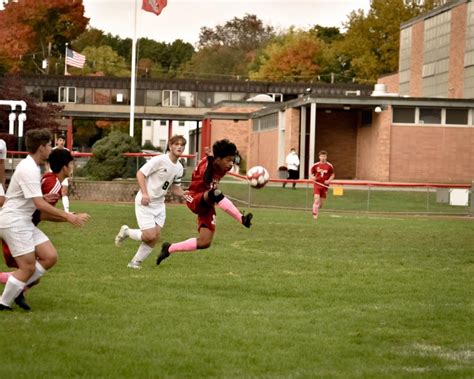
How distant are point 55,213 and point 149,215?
13.9 feet

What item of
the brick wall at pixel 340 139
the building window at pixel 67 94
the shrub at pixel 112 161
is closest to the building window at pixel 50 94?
the building window at pixel 67 94

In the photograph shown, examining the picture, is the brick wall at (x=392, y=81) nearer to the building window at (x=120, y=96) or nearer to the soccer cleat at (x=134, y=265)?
the building window at (x=120, y=96)

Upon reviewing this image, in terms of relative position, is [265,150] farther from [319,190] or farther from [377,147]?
[319,190]

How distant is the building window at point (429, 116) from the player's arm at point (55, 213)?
4120 centimetres

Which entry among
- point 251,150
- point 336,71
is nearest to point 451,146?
point 251,150

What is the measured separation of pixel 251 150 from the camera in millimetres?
65188

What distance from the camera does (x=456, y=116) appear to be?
49719mm

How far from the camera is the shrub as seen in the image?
3925cm

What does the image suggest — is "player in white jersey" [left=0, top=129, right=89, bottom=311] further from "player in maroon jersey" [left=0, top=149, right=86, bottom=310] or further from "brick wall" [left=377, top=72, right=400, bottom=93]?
"brick wall" [left=377, top=72, right=400, bottom=93]

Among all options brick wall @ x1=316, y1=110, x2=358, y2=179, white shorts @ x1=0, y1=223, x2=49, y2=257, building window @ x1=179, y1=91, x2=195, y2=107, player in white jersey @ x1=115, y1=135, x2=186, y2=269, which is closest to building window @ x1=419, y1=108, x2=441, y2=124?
brick wall @ x1=316, y1=110, x2=358, y2=179

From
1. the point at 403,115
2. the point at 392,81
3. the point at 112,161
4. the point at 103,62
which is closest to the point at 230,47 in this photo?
the point at 103,62

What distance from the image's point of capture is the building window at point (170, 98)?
91.3 meters

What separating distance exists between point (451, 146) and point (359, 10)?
48.1 meters

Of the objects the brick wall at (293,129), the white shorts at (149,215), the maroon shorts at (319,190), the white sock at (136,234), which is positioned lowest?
the maroon shorts at (319,190)
